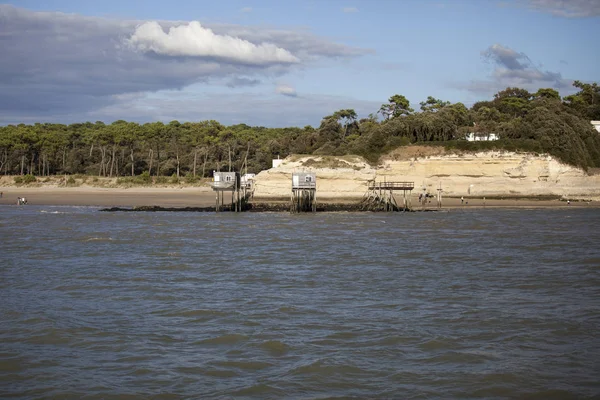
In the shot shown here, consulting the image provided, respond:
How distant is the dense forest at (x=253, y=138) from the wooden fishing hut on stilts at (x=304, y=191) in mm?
14675

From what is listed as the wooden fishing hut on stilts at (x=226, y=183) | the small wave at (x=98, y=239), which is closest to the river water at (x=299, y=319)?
the small wave at (x=98, y=239)

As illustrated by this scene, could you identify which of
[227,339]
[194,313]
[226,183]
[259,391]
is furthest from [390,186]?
[259,391]

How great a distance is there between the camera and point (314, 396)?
27.2 ft

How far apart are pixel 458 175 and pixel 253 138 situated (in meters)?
36.5

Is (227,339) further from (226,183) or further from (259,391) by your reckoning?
(226,183)

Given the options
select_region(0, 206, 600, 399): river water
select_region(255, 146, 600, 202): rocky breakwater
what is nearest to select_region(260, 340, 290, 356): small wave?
select_region(0, 206, 600, 399): river water

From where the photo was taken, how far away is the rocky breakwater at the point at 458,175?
48500 millimetres

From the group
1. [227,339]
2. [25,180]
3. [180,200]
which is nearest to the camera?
[227,339]

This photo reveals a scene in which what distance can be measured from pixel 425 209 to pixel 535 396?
35.7 meters

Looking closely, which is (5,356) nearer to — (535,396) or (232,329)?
(232,329)

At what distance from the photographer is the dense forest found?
60.1 metres

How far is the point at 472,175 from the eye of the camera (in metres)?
51.9

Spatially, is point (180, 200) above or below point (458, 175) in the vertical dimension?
below

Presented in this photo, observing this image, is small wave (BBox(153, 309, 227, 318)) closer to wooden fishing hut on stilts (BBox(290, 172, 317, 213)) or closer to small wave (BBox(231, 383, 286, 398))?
small wave (BBox(231, 383, 286, 398))
